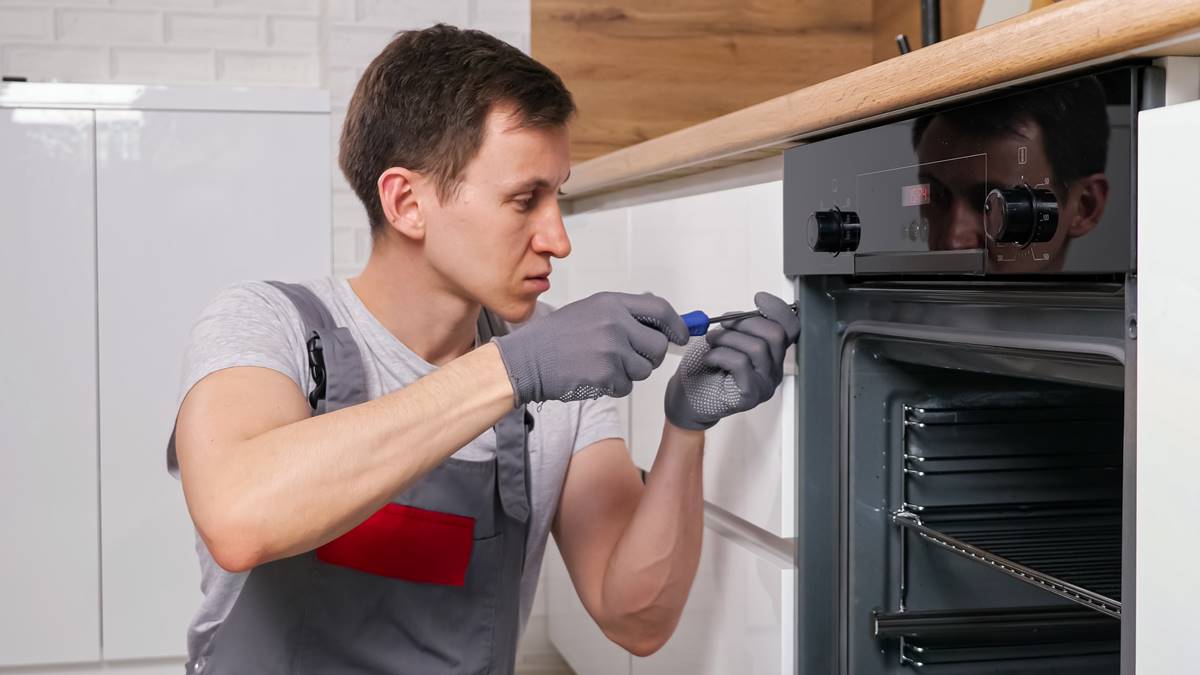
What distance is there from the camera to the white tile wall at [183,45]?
2658mm

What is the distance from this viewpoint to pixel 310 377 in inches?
51.8

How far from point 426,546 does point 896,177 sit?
68cm

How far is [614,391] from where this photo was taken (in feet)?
3.64

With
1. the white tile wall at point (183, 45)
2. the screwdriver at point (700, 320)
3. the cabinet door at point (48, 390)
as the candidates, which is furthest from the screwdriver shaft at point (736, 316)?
the cabinet door at point (48, 390)

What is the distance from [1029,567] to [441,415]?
0.54 m

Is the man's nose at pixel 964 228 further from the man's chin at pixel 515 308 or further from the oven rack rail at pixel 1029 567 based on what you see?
the man's chin at pixel 515 308

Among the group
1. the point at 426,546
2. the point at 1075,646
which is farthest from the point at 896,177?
the point at 426,546

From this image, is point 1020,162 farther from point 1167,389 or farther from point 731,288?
point 731,288

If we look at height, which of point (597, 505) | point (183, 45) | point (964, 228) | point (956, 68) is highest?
point (183, 45)

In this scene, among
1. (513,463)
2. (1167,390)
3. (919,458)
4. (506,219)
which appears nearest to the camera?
(1167,390)

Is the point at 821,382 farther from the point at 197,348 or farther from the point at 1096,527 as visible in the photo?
the point at 197,348

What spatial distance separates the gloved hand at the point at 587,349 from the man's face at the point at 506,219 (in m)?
0.18

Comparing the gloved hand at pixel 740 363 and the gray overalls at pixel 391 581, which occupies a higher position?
the gloved hand at pixel 740 363

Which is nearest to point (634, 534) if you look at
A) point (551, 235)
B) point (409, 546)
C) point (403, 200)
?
point (409, 546)
